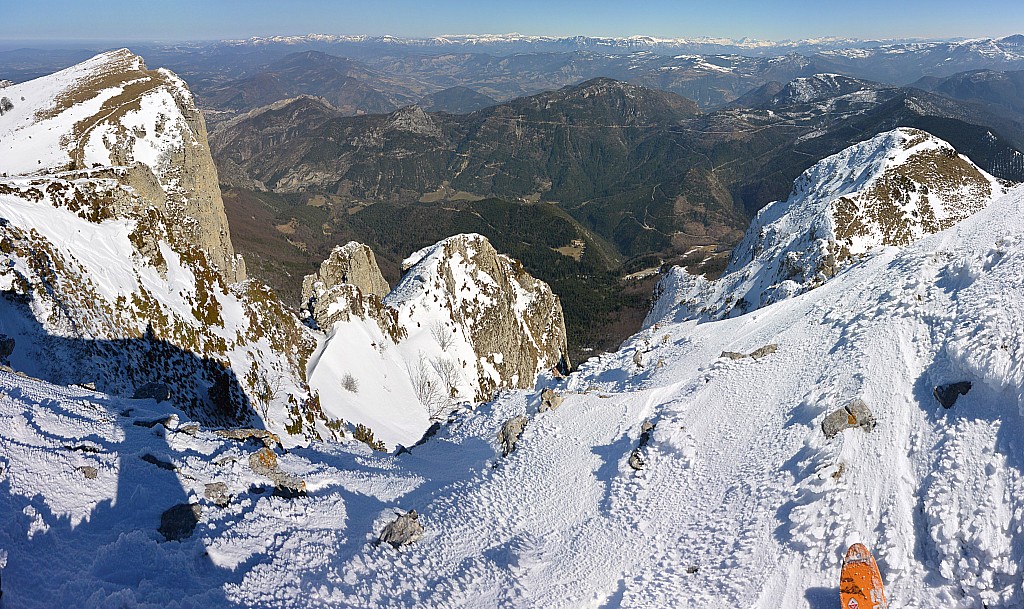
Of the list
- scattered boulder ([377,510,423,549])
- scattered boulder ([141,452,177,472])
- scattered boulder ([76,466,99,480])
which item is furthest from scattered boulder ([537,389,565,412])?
scattered boulder ([76,466,99,480])

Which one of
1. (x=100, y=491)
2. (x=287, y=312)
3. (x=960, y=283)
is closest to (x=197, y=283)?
(x=287, y=312)

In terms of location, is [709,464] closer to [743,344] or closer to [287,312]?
[743,344]

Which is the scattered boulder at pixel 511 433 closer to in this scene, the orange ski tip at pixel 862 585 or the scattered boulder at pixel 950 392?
the orange ski tip at pixel 862 585

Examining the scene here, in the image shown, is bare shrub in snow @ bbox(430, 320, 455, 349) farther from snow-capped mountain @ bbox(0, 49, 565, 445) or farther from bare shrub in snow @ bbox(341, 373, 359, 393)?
bare shrub in snow @ bbox(341, 373, 359, 393)

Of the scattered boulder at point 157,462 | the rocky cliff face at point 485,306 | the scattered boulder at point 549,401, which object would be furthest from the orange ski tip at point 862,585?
the rocky cliff face at point 485,306

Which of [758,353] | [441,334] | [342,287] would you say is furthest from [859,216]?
[342,287]
